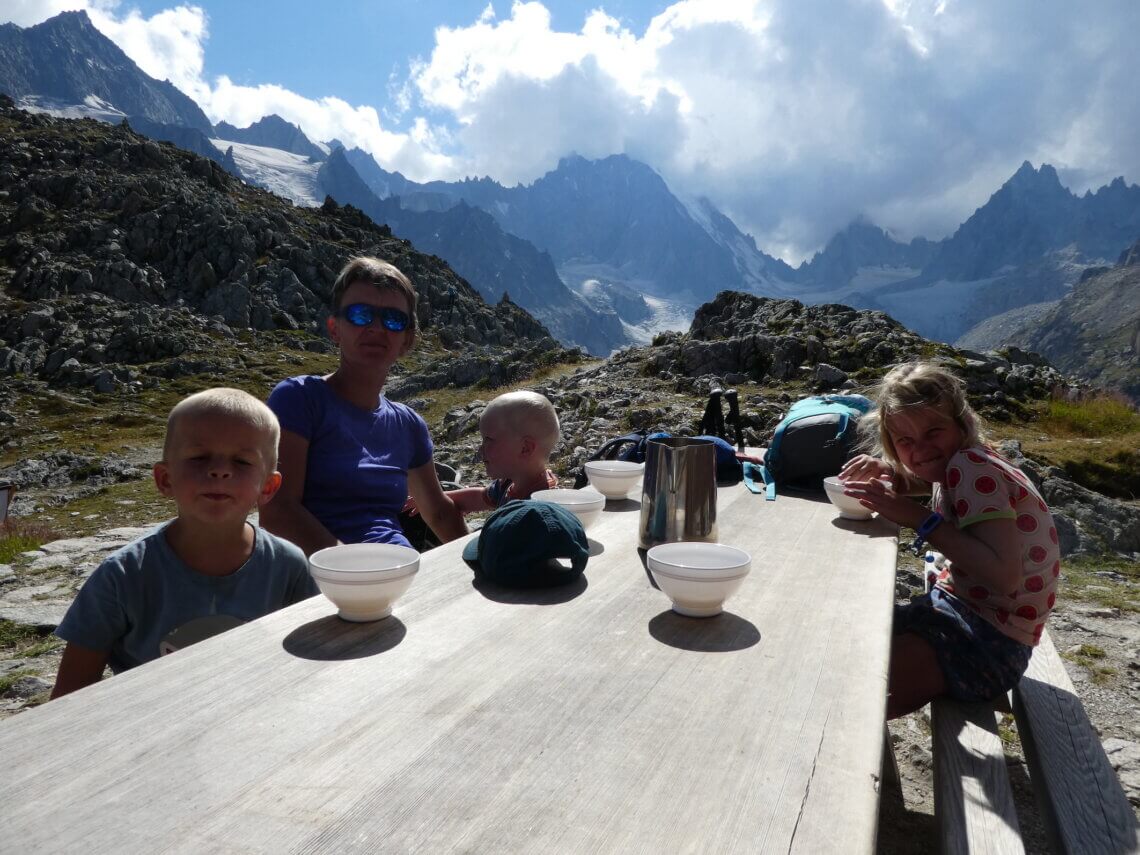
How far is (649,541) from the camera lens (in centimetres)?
242

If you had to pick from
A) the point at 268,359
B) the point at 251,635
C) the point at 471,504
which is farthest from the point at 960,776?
the point at 268,359

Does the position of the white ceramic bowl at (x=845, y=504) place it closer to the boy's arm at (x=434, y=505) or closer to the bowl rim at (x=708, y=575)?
the bowl rim at (x=708, y=575)

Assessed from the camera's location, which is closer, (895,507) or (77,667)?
(77,667)

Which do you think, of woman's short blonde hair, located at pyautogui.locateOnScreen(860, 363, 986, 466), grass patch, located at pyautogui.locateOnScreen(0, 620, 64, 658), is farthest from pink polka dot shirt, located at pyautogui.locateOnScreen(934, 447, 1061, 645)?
grass patch, located at pyautogui.locateOnScreen(0, 620, 64, 658)

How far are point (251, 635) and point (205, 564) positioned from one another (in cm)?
73

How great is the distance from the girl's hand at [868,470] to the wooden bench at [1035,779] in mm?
969

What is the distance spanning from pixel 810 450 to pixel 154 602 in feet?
10.2

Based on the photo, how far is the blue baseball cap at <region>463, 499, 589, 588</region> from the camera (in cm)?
197

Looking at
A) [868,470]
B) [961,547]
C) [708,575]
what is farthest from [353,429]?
[961,547]

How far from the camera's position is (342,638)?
1614mm

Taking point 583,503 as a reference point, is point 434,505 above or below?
below

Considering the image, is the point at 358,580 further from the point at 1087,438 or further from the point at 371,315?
the point at 1087,438

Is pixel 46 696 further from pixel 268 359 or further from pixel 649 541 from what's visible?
pixel 268 359

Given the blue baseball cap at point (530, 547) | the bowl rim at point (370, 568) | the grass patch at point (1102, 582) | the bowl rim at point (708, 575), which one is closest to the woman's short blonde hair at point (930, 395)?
the bowl rim at point (708, 575)
